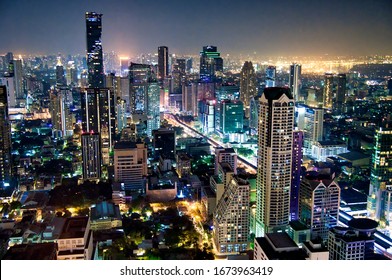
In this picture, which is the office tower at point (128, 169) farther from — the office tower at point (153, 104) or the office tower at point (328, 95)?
the office tower at point (328, 95)

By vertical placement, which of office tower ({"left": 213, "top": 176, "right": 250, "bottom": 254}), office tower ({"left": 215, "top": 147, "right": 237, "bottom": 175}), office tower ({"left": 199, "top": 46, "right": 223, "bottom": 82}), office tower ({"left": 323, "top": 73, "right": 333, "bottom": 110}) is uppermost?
office tower ({"left": 199, "top": 46, "right": 223, "bottom": 82})

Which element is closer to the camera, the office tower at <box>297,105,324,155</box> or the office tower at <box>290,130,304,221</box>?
the office tower at <box>290,130,304,221</box>

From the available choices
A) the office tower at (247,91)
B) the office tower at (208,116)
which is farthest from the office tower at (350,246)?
the office tower at (247,91)

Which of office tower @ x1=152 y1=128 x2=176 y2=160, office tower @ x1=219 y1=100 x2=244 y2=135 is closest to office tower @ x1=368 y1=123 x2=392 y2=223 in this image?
office tower @ x1=152 y1=128 x2=176 y2=160

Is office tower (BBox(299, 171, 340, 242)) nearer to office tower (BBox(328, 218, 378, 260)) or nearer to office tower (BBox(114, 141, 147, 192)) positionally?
office tower (BBox(328, 218, 378, 260))

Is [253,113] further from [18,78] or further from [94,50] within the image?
[18,78]

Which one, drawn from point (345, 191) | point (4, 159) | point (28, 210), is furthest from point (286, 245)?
point (4, 159)

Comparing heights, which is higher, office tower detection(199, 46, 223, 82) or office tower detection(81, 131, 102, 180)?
office tower detection(199, 46, 223, 82)

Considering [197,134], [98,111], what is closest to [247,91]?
[197,134]
